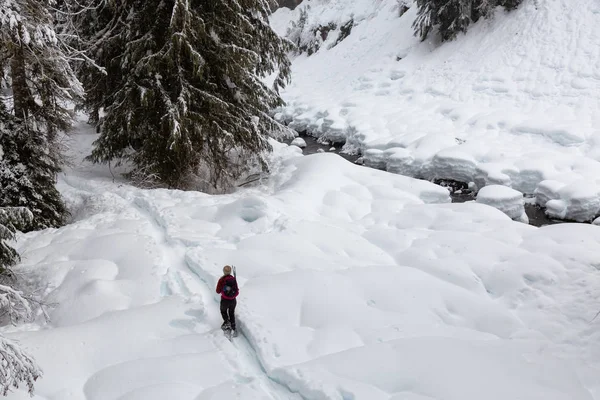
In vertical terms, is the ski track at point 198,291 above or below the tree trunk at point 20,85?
below

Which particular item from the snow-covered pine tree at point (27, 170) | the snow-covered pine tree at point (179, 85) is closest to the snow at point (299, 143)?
the snow-covered pine tree at point (179, 85)

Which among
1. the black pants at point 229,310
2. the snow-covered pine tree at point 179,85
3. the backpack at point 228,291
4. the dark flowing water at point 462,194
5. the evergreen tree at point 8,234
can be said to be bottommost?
the dark flowing water at point 462,194

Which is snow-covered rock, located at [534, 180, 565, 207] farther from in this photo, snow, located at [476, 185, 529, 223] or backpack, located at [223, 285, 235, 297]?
backpack, located at [223, 285, 235, 297]

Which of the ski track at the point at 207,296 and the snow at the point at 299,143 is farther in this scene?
the snow at the point at 299,143

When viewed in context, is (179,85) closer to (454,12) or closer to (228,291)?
(228,291)

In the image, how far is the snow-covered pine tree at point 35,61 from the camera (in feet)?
19.9

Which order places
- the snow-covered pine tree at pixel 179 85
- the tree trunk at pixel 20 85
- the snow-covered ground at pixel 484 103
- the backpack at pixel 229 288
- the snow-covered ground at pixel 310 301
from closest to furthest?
the snow-covered ground at pixel 310 301
the backpack at pixel 229 288
the tree trunk at pixel 20 85
the snow-covered pine tree at pixel 179 85
the snow-covered ground at pixel 484 103

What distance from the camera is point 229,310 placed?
5555mm

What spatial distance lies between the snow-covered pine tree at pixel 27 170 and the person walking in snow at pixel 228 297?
→ 17.2ft

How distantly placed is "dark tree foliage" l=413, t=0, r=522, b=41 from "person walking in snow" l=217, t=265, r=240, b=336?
69.7ft

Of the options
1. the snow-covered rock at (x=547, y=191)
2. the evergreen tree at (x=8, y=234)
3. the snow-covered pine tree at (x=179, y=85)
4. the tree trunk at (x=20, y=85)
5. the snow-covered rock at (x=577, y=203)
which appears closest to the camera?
the evergreen tree at (x=8, y=234)

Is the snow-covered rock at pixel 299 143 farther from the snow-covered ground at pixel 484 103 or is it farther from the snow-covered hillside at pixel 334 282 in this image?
the snow-covered hillside at pixel 334 282

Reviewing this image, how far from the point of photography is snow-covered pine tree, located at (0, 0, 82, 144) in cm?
606

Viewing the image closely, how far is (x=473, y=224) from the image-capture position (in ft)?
31.2
